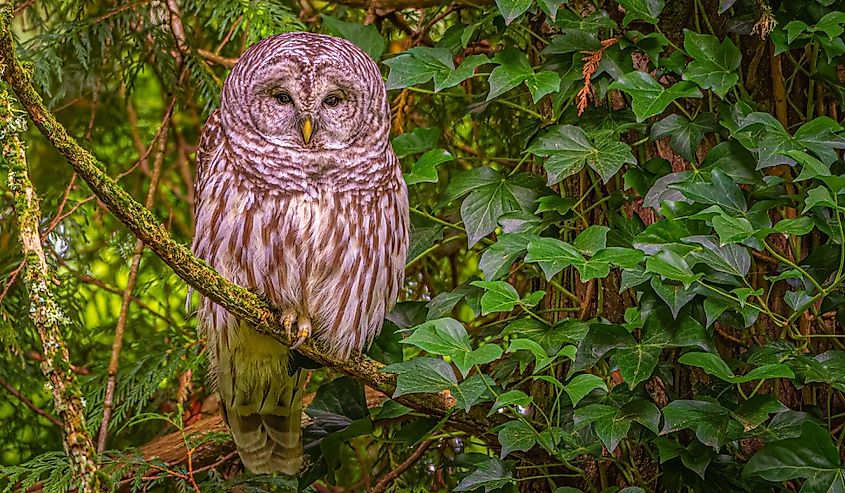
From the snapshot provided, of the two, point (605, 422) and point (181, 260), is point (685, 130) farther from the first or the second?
point (181, 260)

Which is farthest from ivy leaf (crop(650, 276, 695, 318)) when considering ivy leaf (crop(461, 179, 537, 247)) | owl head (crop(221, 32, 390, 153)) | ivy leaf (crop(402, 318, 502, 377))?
owl head (crop(221, 32, 390, 153))

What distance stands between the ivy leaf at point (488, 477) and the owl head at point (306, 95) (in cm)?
85

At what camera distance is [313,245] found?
2.54 m

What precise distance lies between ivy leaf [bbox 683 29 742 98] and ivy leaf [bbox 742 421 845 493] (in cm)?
72

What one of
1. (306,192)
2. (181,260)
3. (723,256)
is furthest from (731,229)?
(306,192)

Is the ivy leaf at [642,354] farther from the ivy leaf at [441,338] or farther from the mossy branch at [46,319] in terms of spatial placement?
the mossy branch at [46,319]

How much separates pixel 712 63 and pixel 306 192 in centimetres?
97

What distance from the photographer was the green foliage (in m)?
1.96

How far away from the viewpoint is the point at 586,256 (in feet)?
6.98

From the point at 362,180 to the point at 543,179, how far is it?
453 mm

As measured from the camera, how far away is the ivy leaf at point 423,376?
200cm

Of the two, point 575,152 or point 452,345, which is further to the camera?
point 575,152

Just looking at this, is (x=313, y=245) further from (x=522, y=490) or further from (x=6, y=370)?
(x=6, y=370)

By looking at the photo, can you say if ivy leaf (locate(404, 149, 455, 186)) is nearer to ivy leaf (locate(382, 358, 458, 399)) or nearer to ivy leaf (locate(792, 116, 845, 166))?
ivy leaf (locate(382, 358, 458, 399))
